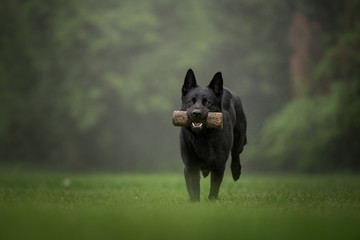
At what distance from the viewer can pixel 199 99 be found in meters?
6.12

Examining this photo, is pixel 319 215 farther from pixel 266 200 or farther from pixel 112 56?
pixel 112 56

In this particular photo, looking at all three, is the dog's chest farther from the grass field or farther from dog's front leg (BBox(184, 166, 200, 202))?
the grass field

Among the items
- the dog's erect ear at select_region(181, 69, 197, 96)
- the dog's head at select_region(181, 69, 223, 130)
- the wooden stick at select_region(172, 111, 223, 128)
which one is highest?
the dog's erect ear at select_region(181, 69, 197, 96)

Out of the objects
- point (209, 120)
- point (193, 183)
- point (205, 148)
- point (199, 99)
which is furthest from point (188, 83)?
point (193, 183)

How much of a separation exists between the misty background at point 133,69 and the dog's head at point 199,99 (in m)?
→ 16.0

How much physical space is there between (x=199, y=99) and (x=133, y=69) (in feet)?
72.0

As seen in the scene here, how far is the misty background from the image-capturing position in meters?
23.8

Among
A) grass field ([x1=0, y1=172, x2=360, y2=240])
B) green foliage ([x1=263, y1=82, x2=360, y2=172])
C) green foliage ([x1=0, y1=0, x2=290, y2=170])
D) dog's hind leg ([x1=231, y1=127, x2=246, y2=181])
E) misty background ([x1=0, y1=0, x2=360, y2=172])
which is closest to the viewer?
grass field ([x1=0, y1=172, x2=360, y2=240])

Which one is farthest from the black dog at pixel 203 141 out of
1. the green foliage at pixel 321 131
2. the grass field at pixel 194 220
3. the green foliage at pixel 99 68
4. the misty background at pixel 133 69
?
the green foliage at pixel 99 68

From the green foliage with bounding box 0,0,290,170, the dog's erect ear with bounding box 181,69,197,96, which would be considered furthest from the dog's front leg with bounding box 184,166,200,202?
the green foliage with bounding box 0,0,290,170

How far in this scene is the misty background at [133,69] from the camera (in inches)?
935

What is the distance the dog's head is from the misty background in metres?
16.0

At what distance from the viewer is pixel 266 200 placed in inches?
247

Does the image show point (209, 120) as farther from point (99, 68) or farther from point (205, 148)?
point (99, 68)
